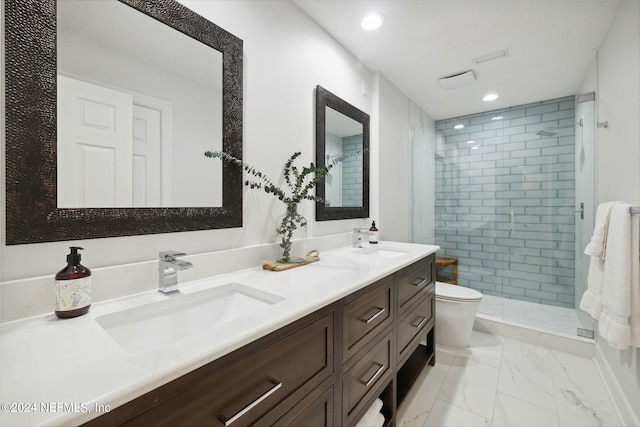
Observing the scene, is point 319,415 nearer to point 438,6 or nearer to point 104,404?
point 104,404

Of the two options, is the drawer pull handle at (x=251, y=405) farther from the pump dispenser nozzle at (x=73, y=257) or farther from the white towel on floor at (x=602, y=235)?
the white towel on floor at (x=602, y=235)

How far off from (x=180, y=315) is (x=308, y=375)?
0.46 metres

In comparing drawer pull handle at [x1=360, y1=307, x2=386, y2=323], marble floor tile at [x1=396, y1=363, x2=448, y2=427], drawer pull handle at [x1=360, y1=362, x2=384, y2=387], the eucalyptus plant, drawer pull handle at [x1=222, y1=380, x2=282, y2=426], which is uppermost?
the eucalyptus plant

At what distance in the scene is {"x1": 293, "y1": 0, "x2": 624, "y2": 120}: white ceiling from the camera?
65.6 inches

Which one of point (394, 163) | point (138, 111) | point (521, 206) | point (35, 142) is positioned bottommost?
point (521, 206)

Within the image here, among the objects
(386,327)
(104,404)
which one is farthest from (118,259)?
(386,327)

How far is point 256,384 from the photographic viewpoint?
2.29 ft

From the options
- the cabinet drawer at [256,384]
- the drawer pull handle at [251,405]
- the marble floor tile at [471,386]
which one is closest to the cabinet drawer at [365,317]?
the cabinet drawer at [256,384]

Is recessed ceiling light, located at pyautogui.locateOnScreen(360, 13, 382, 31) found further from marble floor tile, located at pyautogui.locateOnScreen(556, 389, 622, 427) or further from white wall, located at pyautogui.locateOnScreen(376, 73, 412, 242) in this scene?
marble floor tile, located at pyautogui.locateOnScreen(556, 389, 622, 427)

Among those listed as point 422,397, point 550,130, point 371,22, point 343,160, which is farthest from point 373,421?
point 550,130

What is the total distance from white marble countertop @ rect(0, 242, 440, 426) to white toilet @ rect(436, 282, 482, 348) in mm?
1631

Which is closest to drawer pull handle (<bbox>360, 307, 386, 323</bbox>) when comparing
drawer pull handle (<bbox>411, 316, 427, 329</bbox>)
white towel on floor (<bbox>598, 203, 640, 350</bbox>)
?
drawer pull handle (<bbox>411, 316, 427, 329</bbox>)

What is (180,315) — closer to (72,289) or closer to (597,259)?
(72,289)

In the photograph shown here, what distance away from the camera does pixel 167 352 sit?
56 cm
